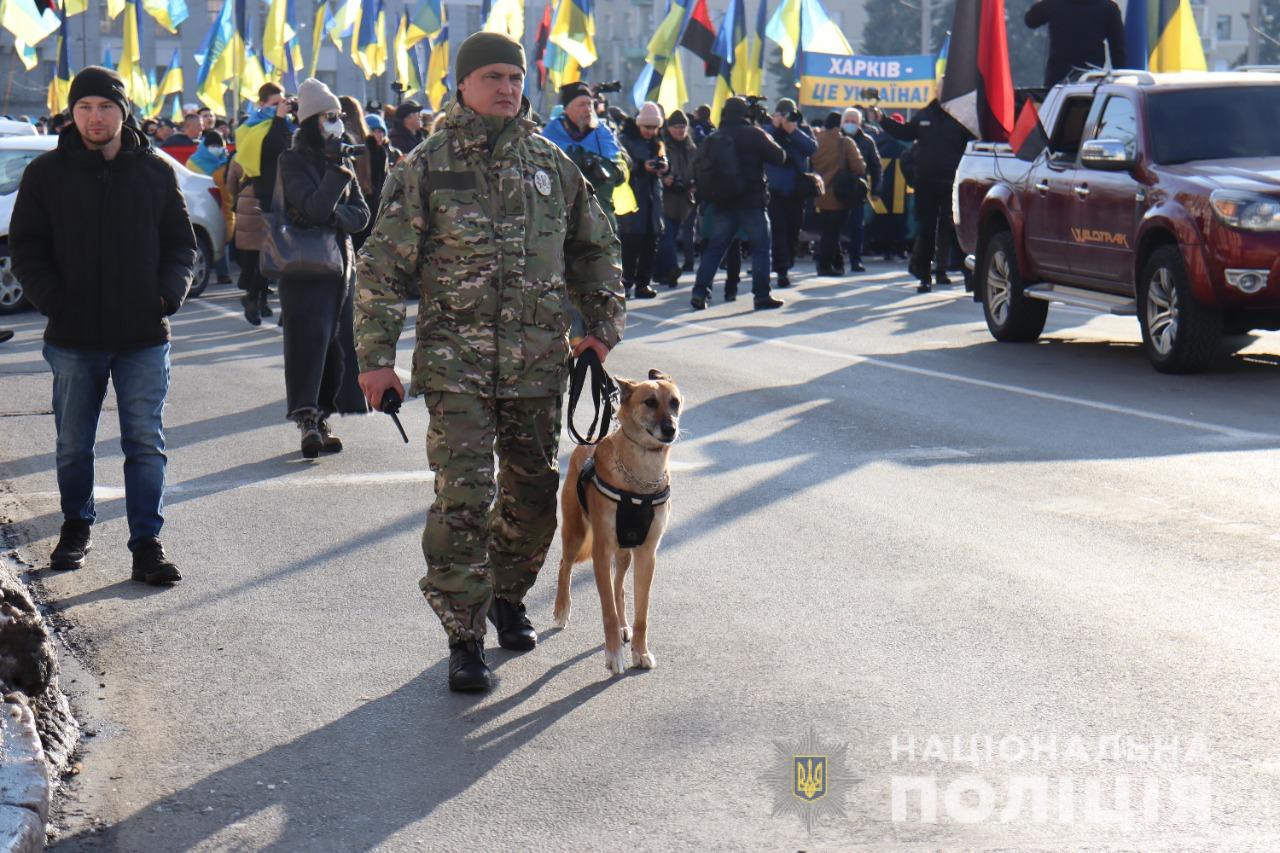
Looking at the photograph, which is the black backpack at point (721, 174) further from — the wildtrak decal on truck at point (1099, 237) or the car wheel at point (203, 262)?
the car wheel at point (203, 262)

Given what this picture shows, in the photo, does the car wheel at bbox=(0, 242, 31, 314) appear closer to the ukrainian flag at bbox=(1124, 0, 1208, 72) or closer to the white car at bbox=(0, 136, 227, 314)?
the white car at bbox=(0, 136, 227, 314)

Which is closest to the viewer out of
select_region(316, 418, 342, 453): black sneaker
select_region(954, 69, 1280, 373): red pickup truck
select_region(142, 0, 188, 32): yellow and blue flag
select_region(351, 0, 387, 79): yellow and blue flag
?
select_region(316, 418, 342, 453): black sneaker

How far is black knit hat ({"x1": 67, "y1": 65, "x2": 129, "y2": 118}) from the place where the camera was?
650 cm

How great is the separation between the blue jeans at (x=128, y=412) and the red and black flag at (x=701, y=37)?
19253 mm

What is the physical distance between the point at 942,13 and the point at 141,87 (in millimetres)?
49209

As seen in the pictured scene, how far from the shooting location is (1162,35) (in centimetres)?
1803

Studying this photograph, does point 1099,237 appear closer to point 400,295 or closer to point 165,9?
point 400,295

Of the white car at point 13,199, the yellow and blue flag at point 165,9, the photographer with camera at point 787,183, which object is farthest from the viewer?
the yellow and blue flag at point 165,9

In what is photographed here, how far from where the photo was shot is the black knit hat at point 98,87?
21.3 ft

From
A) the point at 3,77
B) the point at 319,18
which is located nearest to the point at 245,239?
the point at 319,18

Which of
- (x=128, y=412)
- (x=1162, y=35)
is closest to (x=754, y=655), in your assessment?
(x=128, y=412)

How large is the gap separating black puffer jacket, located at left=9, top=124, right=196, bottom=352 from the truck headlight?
289 inches

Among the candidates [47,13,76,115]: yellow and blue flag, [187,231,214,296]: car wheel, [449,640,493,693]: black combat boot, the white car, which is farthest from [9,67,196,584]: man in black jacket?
[47,13,76,115]: yellow and blue flag

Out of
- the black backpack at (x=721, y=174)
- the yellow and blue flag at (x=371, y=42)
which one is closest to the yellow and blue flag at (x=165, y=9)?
→ the yellow and blue flag at (x=371, y=42)
